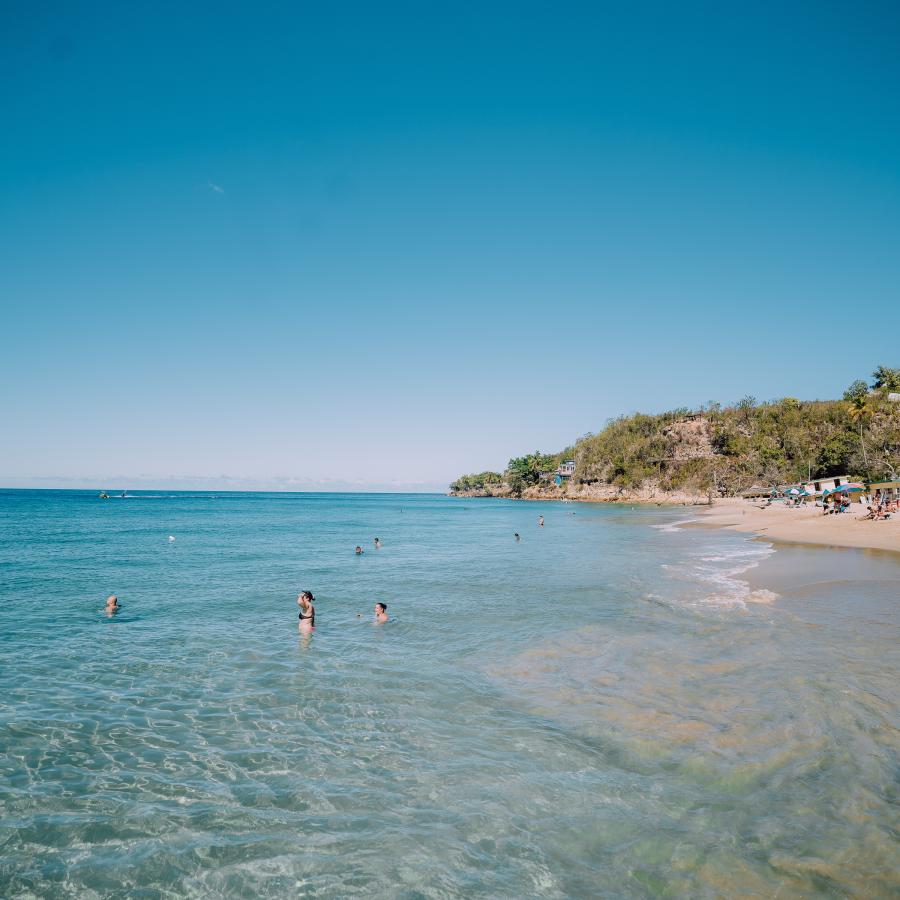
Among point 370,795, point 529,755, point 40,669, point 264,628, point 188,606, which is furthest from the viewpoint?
point 188,606

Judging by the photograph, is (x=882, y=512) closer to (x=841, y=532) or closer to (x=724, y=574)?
(x=841, y=532)

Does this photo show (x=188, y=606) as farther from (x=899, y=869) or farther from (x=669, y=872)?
(x=899, y=869)

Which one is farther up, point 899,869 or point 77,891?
point 899,869

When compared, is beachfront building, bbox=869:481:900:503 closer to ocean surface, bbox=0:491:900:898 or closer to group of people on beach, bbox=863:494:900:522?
group of people on beach, bbox=863:494:900:522

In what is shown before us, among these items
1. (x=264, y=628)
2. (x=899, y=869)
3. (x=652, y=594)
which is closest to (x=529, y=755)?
(x=899, y=869)

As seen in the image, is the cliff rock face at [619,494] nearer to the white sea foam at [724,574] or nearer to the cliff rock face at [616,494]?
the cliff rock face at [616,494]

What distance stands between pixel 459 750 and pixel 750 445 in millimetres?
148057

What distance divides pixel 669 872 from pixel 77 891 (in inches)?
241

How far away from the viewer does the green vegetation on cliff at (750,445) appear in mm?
103562

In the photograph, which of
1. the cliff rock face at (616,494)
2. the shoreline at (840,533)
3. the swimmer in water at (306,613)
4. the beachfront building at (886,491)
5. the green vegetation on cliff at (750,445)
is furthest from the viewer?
the cliff rock face at (616,494)

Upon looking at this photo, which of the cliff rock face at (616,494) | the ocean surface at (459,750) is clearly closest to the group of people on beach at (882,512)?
the ocean surface at (459,750)

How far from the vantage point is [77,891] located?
18.4 ft

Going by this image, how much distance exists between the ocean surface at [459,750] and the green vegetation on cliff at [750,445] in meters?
88.6

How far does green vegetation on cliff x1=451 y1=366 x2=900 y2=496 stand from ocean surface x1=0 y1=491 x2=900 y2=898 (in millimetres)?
88590
